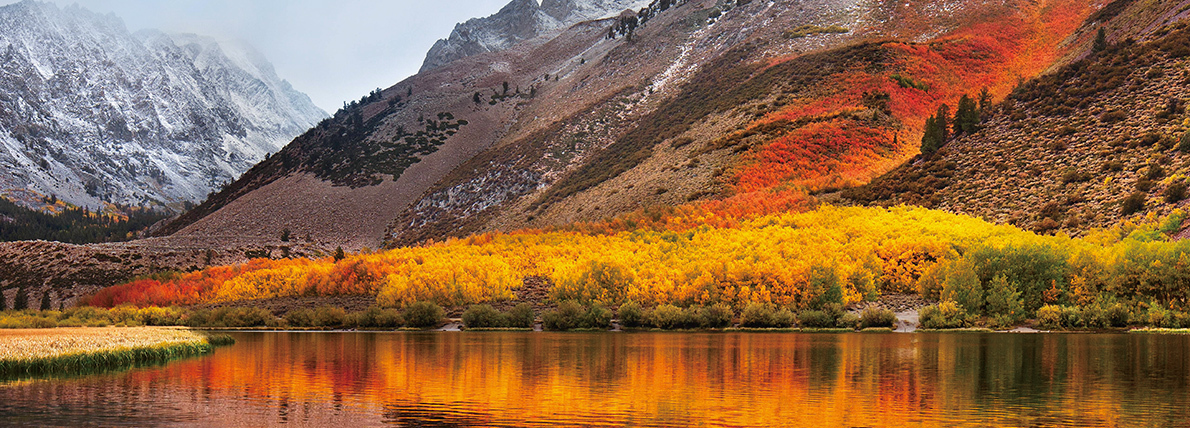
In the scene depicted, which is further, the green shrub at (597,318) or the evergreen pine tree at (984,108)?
the evergreen pine tree at (984,108)

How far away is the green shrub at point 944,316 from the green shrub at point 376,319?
30605mm

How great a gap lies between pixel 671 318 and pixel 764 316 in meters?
5.07

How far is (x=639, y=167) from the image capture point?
95.2m

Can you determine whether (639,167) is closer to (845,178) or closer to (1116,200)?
(845,178)

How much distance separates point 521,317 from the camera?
2098 inches

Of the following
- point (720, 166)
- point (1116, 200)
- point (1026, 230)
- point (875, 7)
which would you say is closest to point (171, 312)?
point (720, 166)

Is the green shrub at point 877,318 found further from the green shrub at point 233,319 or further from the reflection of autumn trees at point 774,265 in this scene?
the green shrub at point 233,319

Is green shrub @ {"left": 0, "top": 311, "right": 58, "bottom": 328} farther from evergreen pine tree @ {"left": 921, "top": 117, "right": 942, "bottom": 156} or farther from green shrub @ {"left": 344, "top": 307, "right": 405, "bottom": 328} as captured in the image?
evergreen pine tree @ {"left": 921, "top": 117, "right": 942, "bottom": 156}

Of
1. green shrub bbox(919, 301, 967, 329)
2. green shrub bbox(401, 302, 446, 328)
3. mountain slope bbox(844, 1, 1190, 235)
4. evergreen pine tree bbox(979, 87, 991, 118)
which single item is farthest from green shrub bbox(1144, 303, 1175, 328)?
green shrub bbox(401, 302, 446, 328)

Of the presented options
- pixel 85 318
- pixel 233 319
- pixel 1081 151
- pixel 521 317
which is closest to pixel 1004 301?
pixel 1081 151

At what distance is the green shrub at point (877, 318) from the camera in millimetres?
47000

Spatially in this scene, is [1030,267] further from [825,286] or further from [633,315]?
[633,315]

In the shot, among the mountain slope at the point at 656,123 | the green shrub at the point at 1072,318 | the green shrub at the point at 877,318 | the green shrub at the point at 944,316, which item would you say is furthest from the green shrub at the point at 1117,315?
the mountain slope at the point at 656,123

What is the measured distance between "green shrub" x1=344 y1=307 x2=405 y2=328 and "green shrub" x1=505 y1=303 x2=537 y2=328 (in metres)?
7.22
